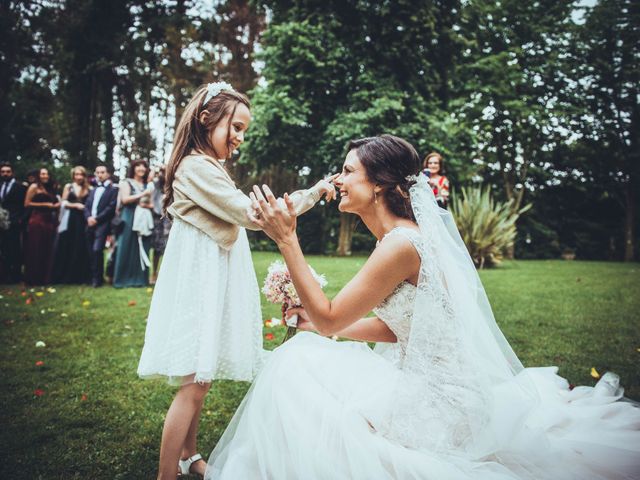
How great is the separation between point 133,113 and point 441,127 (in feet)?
53.5

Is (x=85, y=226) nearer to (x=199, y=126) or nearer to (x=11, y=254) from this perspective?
(x=11, y=254)

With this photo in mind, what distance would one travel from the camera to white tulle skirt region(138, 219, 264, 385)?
2250mm

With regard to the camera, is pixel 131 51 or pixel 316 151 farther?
pixel 131 51

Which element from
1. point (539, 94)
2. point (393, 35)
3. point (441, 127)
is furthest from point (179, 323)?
point (539, 94)

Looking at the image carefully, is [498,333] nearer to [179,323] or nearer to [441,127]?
[179,323]

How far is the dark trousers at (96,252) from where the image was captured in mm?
8648

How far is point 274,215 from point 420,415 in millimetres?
1162

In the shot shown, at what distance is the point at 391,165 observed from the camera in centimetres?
243

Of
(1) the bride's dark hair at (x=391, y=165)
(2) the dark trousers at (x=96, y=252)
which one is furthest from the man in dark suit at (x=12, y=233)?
(1) the bride's dark hair at (x=391, y=165)

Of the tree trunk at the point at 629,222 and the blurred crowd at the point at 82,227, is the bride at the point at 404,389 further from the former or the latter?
the tree trunk at the point at 629,222

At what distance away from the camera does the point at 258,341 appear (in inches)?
103

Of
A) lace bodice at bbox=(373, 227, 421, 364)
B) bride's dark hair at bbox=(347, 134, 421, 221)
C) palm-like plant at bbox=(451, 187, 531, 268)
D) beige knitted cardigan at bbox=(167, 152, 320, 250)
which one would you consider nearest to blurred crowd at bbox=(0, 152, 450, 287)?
palm-like plant at bbox=(451, 187, 531, 268)

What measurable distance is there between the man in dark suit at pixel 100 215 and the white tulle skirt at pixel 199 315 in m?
7.17

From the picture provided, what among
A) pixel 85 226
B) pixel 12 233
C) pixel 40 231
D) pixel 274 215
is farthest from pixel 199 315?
pixel 12 233
